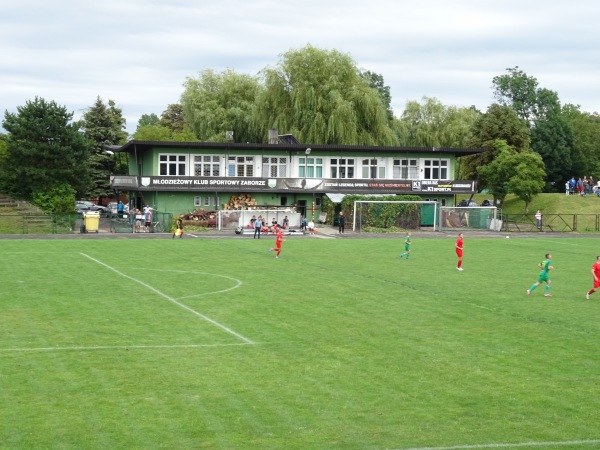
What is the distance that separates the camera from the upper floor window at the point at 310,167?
265 feet

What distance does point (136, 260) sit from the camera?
45094 mm

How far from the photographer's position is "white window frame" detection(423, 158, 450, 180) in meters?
84.4

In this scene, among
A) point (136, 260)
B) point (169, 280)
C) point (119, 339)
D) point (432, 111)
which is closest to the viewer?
point (119, 339)

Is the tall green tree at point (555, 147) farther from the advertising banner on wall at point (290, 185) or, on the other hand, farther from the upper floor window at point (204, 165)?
the upper floor window at point (204, 165)

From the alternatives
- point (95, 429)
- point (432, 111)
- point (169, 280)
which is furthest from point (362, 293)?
point (432, 111)

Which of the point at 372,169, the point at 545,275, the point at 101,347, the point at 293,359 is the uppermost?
the point at 372,169

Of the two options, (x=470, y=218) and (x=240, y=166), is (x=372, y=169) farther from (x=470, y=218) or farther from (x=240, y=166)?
(x=240, y=166)

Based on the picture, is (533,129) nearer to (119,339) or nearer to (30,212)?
(30,212)

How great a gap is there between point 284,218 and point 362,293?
37.9 metres

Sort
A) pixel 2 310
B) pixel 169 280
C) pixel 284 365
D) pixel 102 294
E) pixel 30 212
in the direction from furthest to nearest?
1. pixel 30 212
2. pixel 169 280
3. pixel 102 294
4. pixel 2 310
5. pixel 284 365

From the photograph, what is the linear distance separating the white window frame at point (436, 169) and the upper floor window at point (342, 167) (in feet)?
25.3

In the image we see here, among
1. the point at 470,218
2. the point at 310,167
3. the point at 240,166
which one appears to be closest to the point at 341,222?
the point at 310,167

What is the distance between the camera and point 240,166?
79562 millimetres

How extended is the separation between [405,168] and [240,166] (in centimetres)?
1622
